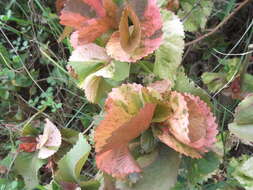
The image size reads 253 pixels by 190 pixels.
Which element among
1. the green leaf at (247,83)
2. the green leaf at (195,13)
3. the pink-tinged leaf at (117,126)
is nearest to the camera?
the pink-tinged leaf at (117,126)

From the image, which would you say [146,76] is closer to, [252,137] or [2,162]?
[252,137]

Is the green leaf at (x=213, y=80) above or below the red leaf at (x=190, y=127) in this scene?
below

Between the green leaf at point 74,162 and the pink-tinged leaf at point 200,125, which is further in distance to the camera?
the green leaf at point 74,162

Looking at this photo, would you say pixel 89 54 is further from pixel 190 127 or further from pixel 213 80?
pixel 213 80

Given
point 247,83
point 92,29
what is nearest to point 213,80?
point 247,83

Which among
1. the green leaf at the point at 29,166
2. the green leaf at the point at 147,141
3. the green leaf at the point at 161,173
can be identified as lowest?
the green leaf at the point at 29,166

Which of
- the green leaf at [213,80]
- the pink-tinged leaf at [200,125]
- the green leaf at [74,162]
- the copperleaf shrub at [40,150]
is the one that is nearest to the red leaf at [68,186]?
the green leaf at [74,162]

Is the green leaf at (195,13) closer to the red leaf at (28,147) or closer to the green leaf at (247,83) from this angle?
the green leaf at (247,83)
